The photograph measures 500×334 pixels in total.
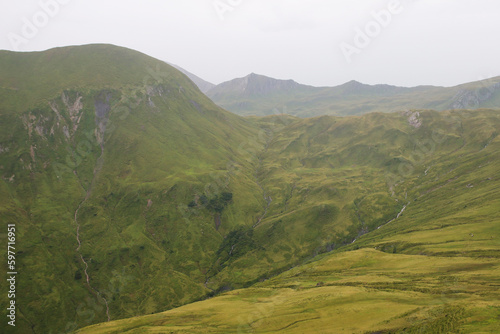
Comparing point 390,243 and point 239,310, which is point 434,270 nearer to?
point 390,243

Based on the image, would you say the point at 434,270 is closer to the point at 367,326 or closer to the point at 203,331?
the point at 367,326

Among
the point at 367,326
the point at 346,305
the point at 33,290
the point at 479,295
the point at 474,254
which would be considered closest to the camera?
the point at 367,326

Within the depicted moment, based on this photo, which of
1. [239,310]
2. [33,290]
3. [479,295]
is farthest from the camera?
[33,290]

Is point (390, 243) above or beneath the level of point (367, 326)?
beneath

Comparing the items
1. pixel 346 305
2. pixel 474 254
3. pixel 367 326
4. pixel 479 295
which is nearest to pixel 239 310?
pixel 346 305

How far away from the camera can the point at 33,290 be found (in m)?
179

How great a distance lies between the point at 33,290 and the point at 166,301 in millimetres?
81144

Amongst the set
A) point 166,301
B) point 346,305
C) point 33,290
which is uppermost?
point 346,305

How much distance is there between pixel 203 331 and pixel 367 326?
5373 centimetres

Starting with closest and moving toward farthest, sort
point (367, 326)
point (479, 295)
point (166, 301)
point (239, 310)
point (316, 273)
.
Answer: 1. point (367, 326)
2. point (479, 295)
3. point (239, 310)
4. point (316, 273)
5. point (166, 301)

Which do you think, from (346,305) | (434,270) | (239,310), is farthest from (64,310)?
(434,270)

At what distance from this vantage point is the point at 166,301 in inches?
7584

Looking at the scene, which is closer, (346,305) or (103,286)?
(346,305)

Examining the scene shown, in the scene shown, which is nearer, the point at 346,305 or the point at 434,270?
the point at 346,305
